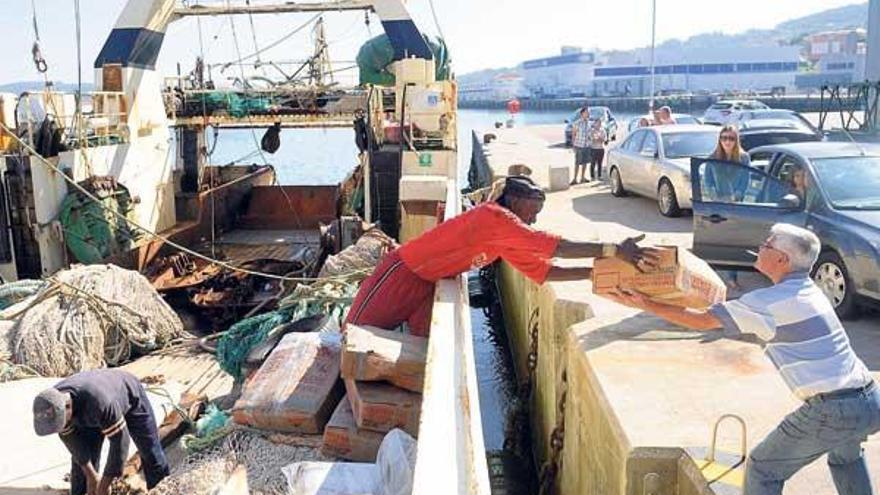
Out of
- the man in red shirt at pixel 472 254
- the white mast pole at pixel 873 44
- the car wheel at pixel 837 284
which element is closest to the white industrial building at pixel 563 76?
the white mast pole at pixel 873 44

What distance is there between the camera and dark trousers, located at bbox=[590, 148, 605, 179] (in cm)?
1669

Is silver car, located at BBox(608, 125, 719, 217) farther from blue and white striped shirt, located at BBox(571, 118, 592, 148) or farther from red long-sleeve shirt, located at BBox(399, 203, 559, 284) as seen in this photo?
red long-sleeve shirt, located at BBox(399, 203, 559, 284)

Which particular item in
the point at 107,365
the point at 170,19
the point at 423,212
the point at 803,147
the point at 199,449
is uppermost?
the point at 170,19

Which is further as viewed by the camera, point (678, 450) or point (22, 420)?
point (22, 420)

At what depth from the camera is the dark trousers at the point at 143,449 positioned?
4844 millimetres

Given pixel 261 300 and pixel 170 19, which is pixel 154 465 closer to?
pixel 261 300

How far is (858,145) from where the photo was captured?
8086 mm

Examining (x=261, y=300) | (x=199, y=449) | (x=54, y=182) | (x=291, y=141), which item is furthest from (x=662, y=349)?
(x=291, y=141)

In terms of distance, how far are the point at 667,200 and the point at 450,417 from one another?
376 inches

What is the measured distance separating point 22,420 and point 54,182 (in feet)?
19.1

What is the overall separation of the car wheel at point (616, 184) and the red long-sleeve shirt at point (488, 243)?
10.2 meters

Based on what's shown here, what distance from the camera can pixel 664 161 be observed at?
12539mm

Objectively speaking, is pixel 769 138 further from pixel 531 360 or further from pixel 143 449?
pixel 143 449

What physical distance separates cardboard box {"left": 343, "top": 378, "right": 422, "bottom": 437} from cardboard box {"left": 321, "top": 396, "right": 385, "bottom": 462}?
0.04m
